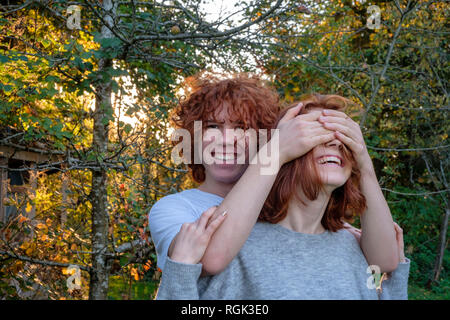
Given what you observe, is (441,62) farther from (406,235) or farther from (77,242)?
(77,242)

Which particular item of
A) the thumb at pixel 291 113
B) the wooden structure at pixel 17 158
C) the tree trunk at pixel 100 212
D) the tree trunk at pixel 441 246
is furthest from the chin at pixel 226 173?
the tree trunk at pixel 441 246

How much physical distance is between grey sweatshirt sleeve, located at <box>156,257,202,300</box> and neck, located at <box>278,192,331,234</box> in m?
0.39

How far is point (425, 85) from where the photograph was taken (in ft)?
21.1

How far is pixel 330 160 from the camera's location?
123 cm

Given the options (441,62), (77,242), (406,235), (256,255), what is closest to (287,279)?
(256,255)

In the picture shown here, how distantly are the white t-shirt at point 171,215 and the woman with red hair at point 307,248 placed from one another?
0.12 m

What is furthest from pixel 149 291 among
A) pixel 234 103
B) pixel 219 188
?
pixel 234 103

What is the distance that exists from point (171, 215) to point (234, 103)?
0.44 metres

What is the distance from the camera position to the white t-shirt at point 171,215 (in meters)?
1.18

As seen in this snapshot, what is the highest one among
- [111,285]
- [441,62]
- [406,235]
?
[441,62]

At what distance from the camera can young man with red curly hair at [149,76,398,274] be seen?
1.05 m

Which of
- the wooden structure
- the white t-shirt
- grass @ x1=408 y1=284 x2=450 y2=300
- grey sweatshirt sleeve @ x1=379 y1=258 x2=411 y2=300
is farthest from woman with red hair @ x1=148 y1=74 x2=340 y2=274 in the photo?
grass @ x1=408 y1=284 x2=450 y2=300

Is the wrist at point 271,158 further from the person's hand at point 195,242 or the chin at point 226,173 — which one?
the chin at point 226,173

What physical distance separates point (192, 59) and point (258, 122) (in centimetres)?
244
